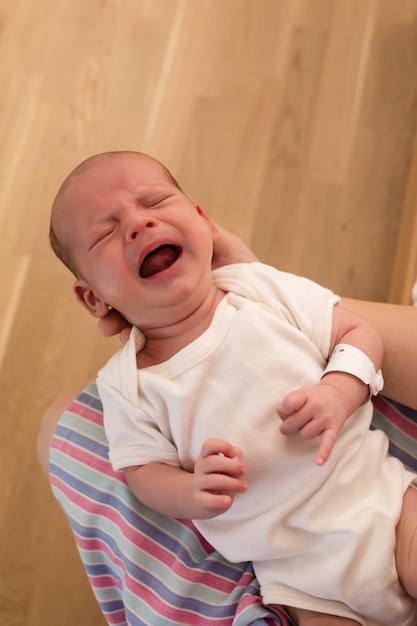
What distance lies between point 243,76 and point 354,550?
4.70ft

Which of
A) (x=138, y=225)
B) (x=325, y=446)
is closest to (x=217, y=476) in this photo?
(x=325, y=446)

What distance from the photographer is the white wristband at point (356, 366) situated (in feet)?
2.83

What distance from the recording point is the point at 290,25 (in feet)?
6.20

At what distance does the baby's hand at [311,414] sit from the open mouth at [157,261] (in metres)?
0.26

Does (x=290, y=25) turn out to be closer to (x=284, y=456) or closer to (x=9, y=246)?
(x=9, y=246)

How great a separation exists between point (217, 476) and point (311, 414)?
5.7 inches

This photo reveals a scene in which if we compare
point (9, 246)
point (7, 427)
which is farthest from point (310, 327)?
point (9, 246)

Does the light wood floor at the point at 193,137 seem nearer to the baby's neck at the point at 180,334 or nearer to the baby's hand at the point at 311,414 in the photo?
the baby's neck at the point at 180,334

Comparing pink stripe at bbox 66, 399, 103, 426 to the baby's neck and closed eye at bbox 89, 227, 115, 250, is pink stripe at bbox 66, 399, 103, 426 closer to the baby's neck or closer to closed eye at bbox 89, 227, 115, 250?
the baby's neck

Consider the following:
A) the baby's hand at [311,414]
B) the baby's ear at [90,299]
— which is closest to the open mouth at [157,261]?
the baby's ear at [90,299]

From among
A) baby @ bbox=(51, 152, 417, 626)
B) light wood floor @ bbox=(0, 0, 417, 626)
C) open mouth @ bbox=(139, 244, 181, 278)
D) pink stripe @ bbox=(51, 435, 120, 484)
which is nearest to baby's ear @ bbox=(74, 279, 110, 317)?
baby @ bbox=(51, 152, 417, 626)

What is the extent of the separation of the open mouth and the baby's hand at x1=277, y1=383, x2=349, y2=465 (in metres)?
0.26

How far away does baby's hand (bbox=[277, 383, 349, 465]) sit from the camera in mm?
803

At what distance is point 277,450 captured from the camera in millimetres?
866
